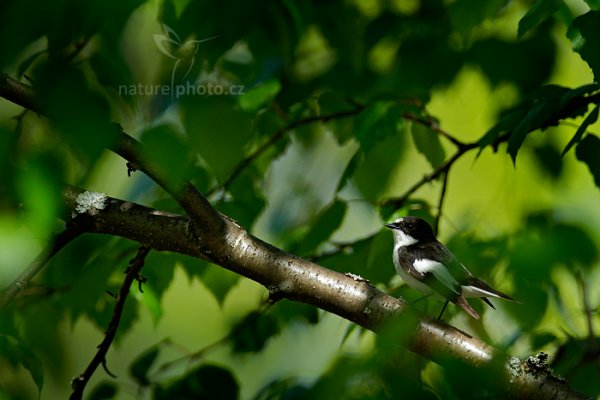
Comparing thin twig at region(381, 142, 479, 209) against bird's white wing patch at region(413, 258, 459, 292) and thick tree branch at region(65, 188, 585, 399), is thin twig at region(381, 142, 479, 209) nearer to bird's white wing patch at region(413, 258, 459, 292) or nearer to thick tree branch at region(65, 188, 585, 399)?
bird's white wing patch at region(413, 258, 459, 292)

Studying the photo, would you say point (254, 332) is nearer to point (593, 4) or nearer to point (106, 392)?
point (106, 392)

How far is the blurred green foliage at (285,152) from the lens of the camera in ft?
3.26

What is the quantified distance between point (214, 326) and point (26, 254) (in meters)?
3.63

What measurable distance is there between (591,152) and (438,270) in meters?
0.47

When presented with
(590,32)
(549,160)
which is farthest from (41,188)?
(549,160)

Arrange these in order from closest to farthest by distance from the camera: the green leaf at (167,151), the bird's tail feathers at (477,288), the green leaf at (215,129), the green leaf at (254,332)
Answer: the green leaf at (167,151), the green leaf at (215,129), the bird's tail feathers at (477,288), the green leaf at (254,332)

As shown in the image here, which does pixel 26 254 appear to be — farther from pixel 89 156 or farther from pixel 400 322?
pixel 400 322

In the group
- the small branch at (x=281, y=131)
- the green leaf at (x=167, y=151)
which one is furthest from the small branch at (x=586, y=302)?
the green leaf at (x=167, y=151)

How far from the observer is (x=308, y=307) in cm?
257

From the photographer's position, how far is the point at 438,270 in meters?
2.14

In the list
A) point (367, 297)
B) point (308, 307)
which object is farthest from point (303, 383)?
point (367, 297)

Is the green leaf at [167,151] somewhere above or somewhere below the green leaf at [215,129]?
below

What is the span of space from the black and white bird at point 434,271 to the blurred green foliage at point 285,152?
0.05m

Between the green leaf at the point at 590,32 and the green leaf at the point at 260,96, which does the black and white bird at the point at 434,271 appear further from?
the green leaf at the point at 590,32
